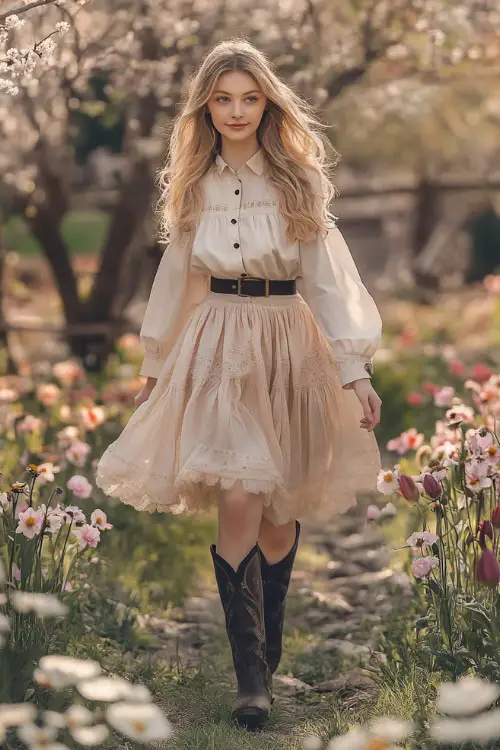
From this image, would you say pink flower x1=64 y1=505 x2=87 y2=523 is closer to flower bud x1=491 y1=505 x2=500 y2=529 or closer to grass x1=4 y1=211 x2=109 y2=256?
flower bud x1=491 y1=505 x2=500 y2=529

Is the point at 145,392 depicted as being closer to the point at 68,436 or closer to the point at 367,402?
the point at 367,402

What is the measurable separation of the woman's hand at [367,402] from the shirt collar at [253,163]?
0.70 m

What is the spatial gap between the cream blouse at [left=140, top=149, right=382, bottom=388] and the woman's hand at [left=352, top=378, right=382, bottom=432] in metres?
0.02

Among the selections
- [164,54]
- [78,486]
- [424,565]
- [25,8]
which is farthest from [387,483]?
[164,54]

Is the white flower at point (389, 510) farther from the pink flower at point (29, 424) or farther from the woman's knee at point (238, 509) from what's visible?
the pink flower at point (29, 424)

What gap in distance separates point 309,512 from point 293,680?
1.81 feet

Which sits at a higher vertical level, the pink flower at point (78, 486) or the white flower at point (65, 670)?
the white flower at point (65, 670)

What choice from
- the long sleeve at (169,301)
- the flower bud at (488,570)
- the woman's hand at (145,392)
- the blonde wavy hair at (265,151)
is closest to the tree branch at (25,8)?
the blonde wavy hair at (265,151)

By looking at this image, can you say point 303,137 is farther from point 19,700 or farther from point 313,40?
point 313,40

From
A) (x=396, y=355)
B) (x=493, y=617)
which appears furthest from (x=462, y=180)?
(x=493, y=617)

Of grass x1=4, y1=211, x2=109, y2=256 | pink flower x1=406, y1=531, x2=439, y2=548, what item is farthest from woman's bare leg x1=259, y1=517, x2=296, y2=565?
grass x1=4, y1=211, x2=109, y2=256

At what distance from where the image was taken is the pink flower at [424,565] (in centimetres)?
307

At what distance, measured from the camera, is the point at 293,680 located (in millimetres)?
3783

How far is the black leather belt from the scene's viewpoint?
3.50 meters
